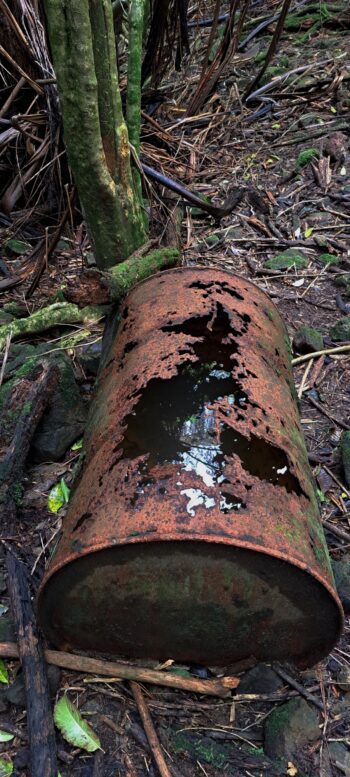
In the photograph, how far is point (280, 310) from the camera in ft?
11.9

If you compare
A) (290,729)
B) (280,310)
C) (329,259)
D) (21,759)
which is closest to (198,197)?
(329,259)

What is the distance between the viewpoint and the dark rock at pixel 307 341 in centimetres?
321

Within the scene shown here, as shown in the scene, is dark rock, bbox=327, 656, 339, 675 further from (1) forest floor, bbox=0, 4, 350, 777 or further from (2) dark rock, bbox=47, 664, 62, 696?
(2) dark rock, bbox=47, 664, 62, 696

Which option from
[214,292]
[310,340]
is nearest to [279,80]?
[310,340]

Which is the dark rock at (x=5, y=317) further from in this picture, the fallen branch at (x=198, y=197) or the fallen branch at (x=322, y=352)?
the fallen branch at (x=322, y=352)

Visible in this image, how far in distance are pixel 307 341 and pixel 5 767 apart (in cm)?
236

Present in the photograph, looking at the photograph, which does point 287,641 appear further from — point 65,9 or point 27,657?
point 65,9

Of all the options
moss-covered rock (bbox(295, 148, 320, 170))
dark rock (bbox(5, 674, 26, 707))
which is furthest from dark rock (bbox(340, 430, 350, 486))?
moss-covered rock (bbox(295, 148, 320, 170))

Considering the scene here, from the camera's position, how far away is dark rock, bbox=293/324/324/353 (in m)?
3.21

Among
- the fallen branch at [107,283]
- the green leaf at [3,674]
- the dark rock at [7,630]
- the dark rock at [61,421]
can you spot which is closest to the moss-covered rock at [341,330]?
the fallen branch at [107,283]

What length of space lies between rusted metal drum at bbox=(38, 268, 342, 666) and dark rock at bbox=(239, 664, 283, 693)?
5cm

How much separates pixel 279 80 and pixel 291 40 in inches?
55.9

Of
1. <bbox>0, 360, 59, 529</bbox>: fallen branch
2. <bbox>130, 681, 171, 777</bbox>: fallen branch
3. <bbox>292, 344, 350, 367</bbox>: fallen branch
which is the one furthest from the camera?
<bbox>292, 344, 350, 367</bbox>: fallen branch

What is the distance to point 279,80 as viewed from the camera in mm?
6059
